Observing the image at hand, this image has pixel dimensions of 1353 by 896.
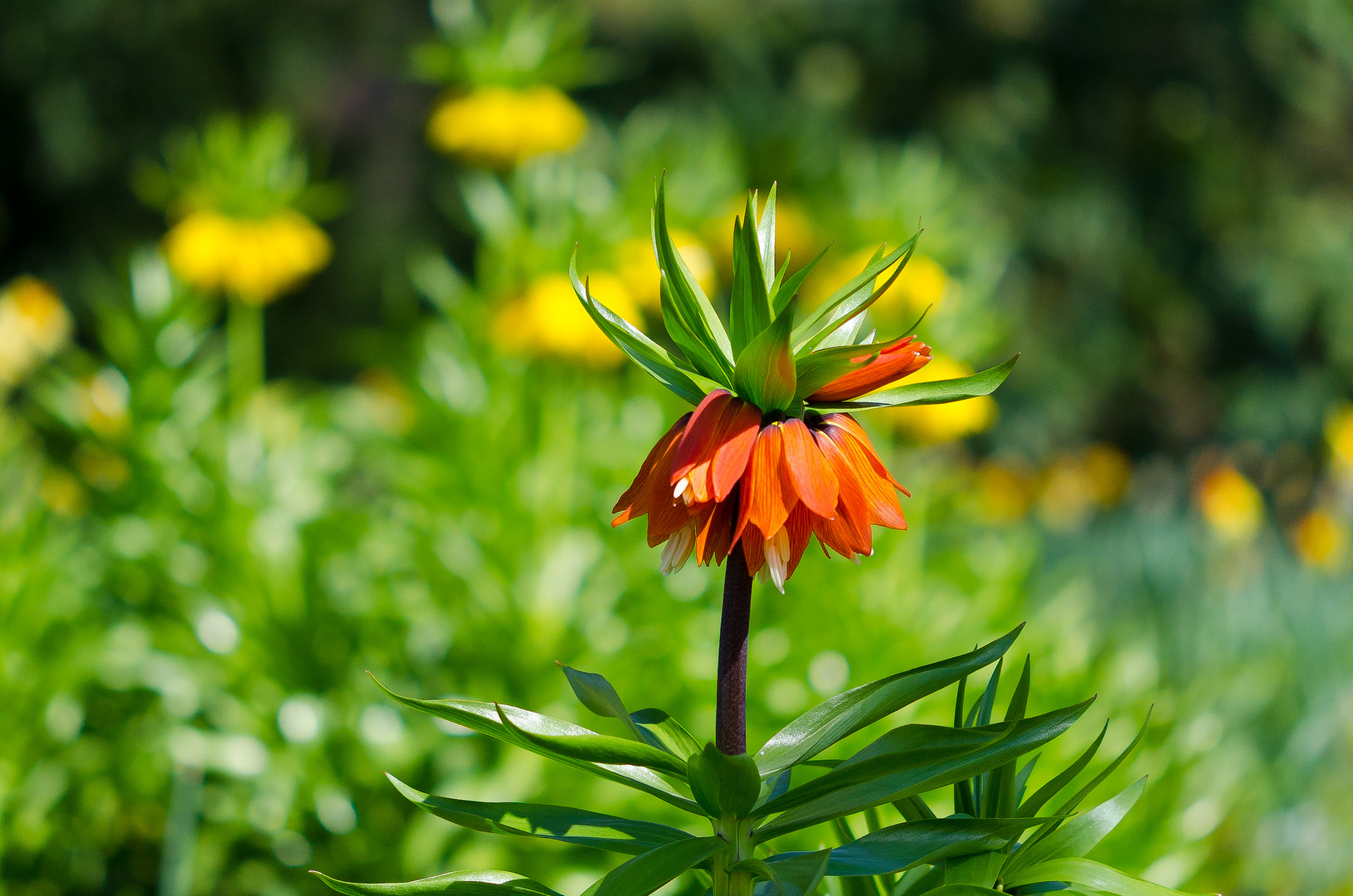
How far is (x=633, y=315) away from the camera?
1.75 metres

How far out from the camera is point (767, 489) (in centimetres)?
32

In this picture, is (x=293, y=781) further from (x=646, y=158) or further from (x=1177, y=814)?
(x=646, y=158)

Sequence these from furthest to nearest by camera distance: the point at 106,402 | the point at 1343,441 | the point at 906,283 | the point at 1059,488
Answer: the point at 1059,488 < the point at 1343,441 < the point at 106,402 < the point at 906,283

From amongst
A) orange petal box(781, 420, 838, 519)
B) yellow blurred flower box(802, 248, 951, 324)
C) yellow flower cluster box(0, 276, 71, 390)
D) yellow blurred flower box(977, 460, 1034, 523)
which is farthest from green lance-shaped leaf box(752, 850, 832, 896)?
yellow blurred flower box(977, 460, 1034, 523)

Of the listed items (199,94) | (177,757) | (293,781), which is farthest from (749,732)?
(199,94)

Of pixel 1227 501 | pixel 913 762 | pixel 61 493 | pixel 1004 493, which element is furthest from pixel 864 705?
pixel 1004 493

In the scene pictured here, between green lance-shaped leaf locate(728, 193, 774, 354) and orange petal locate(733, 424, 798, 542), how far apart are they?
3 cm

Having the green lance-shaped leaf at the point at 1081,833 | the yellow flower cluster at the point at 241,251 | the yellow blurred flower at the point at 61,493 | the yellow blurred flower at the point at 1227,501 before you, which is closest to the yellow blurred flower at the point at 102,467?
the yellow blurred flower at the point at 61,493

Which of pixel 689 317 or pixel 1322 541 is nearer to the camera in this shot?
pixel 689 317

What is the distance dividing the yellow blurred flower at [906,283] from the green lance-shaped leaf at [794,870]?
1.00 m

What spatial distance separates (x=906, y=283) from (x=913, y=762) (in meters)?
1.32

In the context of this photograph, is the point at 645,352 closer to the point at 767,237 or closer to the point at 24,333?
the point at 767,237

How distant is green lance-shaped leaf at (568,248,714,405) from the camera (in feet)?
1.08

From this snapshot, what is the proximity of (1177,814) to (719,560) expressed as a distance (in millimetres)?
1118
